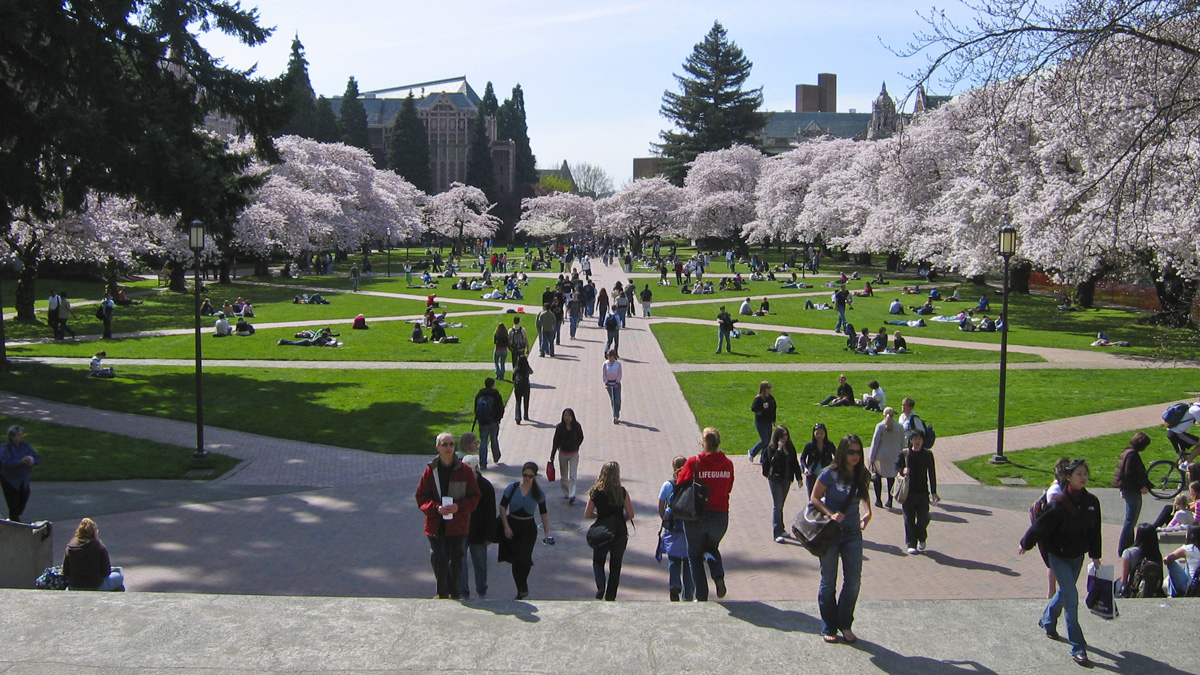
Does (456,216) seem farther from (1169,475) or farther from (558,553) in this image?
(558,553)

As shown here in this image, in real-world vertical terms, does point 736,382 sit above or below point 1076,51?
below

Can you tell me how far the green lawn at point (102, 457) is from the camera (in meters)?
14.5

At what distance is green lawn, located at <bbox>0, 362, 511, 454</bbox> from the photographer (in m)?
17.6

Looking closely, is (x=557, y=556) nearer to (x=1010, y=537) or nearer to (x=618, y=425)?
(x=1010, y=537)

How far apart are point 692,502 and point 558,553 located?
3.15 metres

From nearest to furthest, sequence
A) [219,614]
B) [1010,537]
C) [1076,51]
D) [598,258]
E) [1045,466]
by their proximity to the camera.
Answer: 1. [219,614]
2. [1076,51]
3. [1010,537]
4. [1045,466]
5. [598,258]

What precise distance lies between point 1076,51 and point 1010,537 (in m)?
5.75

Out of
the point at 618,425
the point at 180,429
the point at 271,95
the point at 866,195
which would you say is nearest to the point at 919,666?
the point at 618,425

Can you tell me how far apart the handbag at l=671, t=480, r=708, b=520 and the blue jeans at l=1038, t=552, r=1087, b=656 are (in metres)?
2.69

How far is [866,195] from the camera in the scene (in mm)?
59000

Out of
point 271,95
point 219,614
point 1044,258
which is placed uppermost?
point 271,95

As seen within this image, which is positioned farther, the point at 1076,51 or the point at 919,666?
the point at 1076,51

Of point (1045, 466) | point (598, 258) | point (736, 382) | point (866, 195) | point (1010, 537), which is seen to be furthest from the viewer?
point (598, 258)

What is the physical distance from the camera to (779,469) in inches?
444
